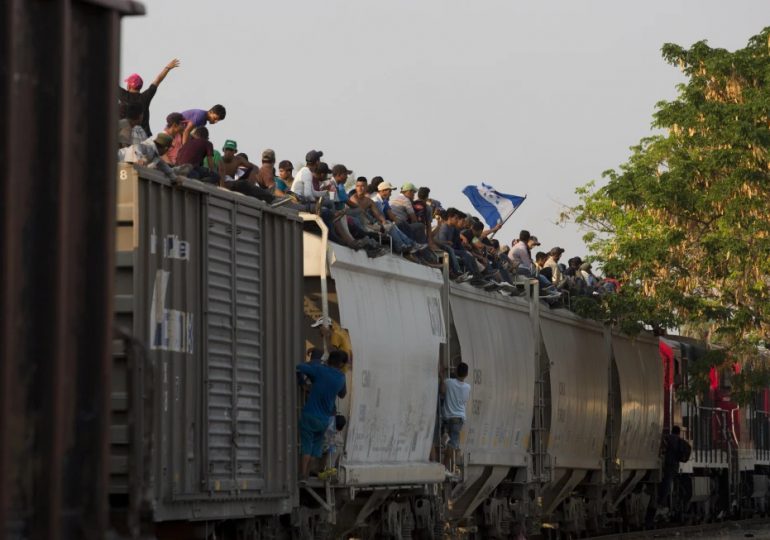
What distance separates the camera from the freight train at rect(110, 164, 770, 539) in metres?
11.0

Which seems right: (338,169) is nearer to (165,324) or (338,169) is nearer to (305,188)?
(305,188)

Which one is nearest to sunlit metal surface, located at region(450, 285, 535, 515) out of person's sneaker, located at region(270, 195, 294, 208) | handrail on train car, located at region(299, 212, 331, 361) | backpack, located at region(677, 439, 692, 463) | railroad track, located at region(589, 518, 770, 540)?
handrail on train car, located at region(299, 212, 331, 361)

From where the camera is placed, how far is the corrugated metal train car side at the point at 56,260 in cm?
546

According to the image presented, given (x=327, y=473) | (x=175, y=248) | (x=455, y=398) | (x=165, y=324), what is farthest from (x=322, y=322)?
(x=455, y=398)

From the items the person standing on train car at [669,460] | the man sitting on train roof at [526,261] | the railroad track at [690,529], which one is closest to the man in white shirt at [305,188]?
the man sitting on train roof at [526,261]

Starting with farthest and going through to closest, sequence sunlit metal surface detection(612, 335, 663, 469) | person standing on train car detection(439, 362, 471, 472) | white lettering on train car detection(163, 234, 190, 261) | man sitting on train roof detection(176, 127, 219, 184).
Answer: sunlit metal surface detection(612, 335, 663, 469) < person standing on train car detection(439, 362, 471, 472) < man sitting on train roof detection(176, 127, 219, 184) < white lettering on train car detection(163, 234, 190, 261)

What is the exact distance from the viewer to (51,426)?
5.62 metres

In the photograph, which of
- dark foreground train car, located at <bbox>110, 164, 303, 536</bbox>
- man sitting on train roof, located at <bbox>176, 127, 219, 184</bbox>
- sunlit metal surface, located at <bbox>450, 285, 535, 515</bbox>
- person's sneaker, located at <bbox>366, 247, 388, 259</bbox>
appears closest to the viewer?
dark foreground train car, located at <bbox>110, 164, 303, 536</bbox>

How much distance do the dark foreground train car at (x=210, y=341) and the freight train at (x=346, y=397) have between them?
0.06ft

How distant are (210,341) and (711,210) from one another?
19.3 m

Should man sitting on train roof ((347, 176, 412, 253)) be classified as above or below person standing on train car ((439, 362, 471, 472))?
above

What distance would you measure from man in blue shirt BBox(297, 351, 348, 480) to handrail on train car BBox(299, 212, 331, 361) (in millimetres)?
366

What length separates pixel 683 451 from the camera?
30328 millimetres

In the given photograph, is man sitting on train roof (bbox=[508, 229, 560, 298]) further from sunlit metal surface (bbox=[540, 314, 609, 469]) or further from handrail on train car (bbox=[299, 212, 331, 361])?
handrail on train car (bbox=[299, 212, 331, 361])
